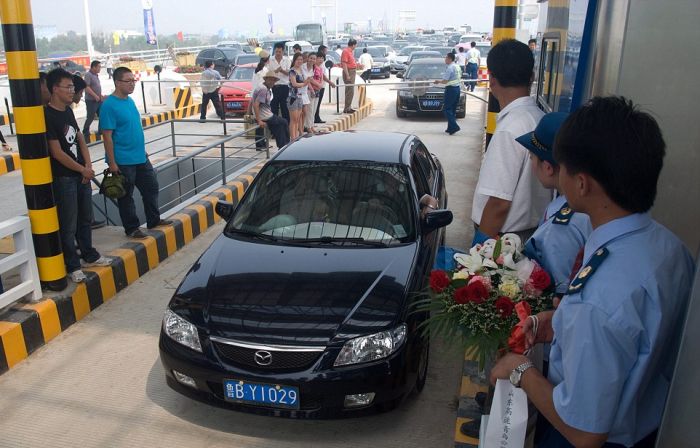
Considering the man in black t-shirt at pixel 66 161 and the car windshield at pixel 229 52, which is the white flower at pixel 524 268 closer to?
the man in black t-shirt at pixel 66 161

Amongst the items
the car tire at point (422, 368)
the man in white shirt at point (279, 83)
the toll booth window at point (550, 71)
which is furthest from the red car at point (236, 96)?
the car tire at point (422, 368)

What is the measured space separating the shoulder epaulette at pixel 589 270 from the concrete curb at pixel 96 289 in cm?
389

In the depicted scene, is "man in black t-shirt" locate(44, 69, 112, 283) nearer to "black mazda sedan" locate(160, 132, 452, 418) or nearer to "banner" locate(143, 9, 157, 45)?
"black mazda sedan" locate(160, 132, 452, 418)

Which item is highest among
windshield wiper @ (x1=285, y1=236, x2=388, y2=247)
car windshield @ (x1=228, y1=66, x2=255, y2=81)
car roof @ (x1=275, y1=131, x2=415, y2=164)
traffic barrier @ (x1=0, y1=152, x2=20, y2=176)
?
car roof @ (x1=275, y1=131, x2=415, y2=164)

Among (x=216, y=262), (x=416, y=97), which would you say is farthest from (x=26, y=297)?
(x=416, y=97)

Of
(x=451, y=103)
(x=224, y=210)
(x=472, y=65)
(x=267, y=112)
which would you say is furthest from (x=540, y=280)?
(x=472, y=65)

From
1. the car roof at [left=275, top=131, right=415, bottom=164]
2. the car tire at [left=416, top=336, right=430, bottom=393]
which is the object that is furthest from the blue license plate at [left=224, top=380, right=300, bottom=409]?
the car roof at [left=275, top=131, right=415, bottom=164]

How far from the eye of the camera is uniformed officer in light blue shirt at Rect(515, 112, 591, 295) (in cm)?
213

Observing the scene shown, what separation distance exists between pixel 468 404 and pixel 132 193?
4.00 metres

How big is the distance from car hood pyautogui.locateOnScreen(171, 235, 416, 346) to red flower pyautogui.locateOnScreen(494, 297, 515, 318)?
4.82 feet

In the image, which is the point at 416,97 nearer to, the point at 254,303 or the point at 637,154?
the point at 254,303

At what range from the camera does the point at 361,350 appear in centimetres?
331

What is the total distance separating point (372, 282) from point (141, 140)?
3291 millimetres

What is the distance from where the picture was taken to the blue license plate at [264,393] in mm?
3242
